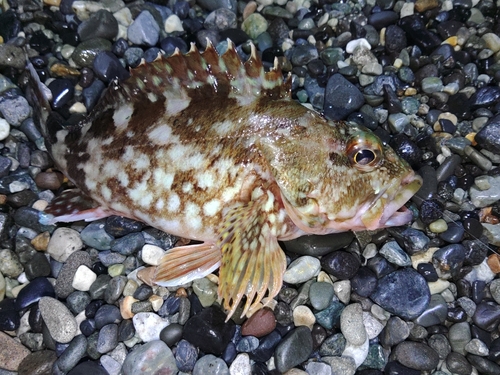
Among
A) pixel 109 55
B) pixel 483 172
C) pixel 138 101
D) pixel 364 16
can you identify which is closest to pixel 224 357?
pixel 138 101

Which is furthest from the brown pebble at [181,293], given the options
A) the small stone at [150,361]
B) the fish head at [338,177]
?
the fish head at [338,177]

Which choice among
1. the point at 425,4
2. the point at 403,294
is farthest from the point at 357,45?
the point at 403,294

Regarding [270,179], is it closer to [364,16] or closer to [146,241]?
[146,241]

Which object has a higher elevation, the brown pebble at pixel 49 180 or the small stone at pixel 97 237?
the brown pebble at pixel 49 180

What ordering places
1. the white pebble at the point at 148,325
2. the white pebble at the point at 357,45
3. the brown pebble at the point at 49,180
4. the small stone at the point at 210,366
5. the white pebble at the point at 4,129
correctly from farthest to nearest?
1. the white pebble at the point at 357,45
2. the white pebble at the point at 4,129
3. the brown pebble at the point at 49,180
4. the white pebble at the point at 148,325
5. the small stone at the point at 210,366

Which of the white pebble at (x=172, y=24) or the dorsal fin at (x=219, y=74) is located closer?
the dorsal fin at (x=219, y=74)

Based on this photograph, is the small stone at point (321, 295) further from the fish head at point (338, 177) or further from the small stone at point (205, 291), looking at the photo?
the small stone at point (205, 291)

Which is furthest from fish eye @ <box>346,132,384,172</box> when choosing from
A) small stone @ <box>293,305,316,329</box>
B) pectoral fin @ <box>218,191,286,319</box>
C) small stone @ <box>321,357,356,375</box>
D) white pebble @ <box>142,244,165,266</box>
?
white pebble @ <box>142,244,165,266</box>

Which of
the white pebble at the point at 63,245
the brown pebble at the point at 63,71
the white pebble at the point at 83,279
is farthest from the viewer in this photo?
the brown pebble at the point at 63,71
